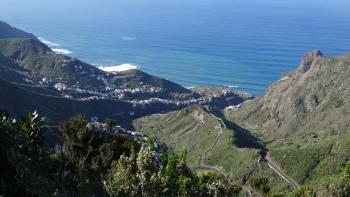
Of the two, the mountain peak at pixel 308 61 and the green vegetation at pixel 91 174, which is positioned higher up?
the mountain peak at pixel 308 61

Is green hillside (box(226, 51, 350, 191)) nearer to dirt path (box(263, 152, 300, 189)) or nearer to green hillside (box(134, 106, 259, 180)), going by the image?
dirt path (box(263, 152, 300, 189))

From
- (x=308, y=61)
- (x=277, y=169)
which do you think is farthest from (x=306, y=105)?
(x=277, y=169)

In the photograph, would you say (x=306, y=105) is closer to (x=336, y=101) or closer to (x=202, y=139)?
(x=336, y=101)

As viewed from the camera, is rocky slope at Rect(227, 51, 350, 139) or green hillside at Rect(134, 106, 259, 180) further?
rocky slope at Rect(227, 51, 350, 139)

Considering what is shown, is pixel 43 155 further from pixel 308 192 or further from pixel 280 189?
pixel 280 189

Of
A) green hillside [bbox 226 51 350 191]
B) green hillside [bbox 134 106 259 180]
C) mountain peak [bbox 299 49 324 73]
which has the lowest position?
green hillside [bbox 134 106 259 180]

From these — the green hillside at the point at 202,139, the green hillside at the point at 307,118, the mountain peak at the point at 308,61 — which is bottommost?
the green hillside at the point at 202,139

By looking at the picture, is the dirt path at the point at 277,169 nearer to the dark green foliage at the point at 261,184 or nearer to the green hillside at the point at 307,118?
the green hillside at the point at 307,118

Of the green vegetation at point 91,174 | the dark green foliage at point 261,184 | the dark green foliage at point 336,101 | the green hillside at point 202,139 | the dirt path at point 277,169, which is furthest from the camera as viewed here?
the dark green foliage at point 336,101

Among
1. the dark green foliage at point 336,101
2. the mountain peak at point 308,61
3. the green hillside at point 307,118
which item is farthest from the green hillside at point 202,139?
the mountain peak at point 308,61

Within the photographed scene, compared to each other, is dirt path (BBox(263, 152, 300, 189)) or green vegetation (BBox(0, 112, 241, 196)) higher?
green vegetation (BBox(0, 112, 241, 196))

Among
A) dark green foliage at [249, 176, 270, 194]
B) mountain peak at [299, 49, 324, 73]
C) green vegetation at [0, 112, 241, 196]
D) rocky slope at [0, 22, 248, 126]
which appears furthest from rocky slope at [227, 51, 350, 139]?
green vegetation at [0, 112, 241, 196]
